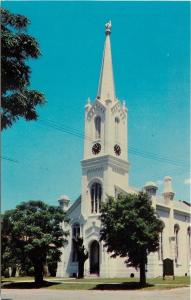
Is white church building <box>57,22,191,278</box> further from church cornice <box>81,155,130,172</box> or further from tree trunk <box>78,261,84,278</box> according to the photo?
tree trunk <box>78,261,84,278</box>

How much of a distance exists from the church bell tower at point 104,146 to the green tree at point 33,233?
16.2 m

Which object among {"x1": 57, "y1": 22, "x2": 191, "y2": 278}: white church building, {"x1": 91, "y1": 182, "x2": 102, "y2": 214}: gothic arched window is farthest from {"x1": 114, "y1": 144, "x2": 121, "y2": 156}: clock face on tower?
{"x1": 91, "y1": 182, "x2": 102, "y2": 214}: gothic arched window

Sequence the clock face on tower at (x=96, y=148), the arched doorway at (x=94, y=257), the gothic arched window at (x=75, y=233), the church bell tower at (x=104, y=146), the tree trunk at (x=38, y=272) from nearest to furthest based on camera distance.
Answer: the tree trunk at (x=38, y=272) < the arched doorway at (x=94, y=257) < the church bell tower at (x=104, y=146) < the gothic arched window at (x=75, y=233) < the clock face on tower at (x=96, y=148)

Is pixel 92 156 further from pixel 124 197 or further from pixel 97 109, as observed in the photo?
pixel 124 197

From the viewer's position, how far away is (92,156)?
197 ft

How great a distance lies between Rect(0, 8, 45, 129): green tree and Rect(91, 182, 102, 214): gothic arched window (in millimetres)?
37991

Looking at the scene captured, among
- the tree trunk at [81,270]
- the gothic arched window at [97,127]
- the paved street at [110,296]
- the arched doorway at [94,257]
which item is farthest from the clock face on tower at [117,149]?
the paved street at [110,296]

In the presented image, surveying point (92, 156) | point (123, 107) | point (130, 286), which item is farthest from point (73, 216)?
point (130, 286)

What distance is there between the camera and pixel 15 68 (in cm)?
1880

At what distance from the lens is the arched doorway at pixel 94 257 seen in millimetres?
55062

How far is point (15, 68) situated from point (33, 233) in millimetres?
22717

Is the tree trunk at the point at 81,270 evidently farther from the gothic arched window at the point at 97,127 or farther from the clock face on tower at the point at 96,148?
the gothic arched window at the point at 97,127

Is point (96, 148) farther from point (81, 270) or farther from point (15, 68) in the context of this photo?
point (15, 68)

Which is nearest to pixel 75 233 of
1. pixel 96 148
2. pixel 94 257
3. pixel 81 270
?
pixel 94 257
